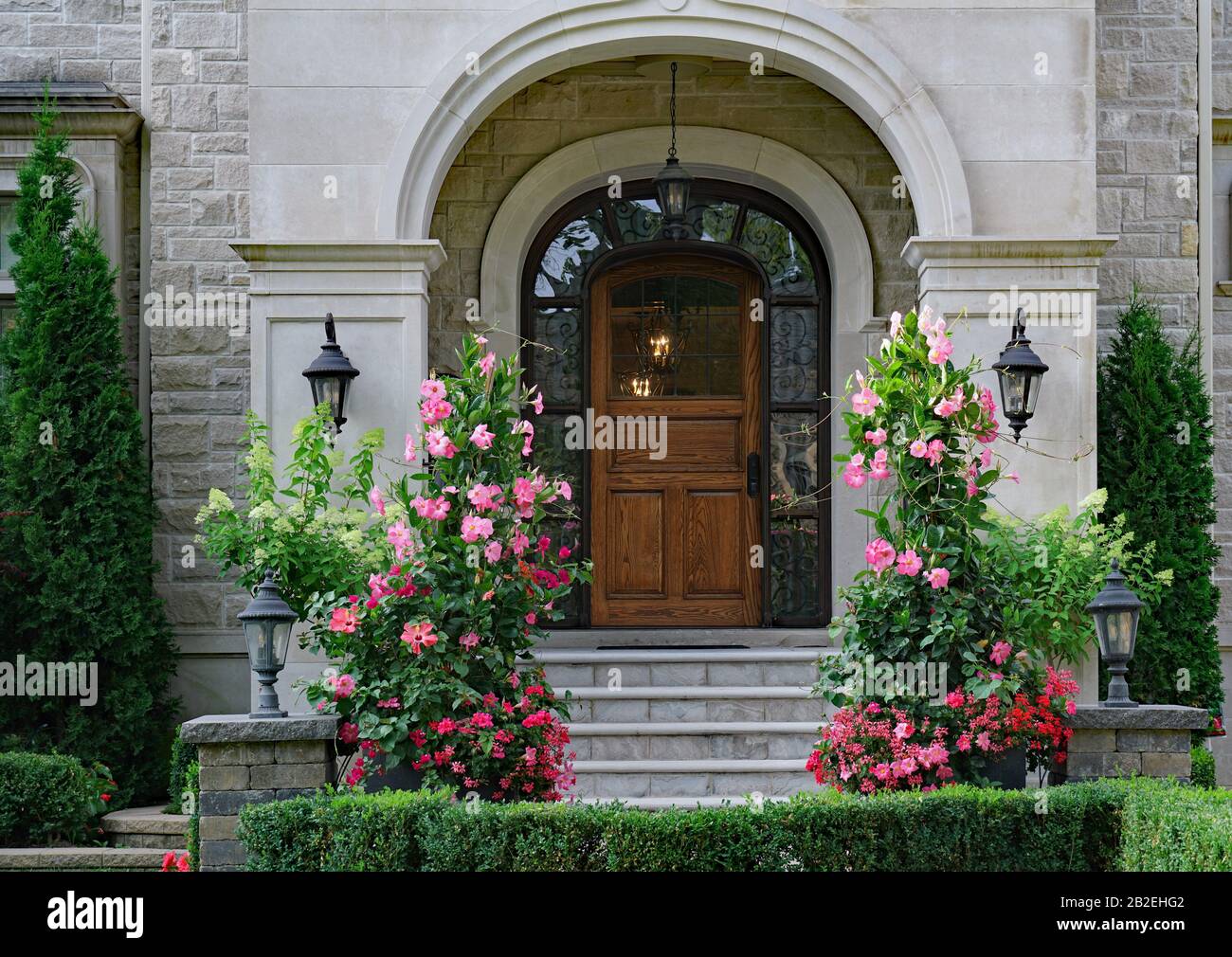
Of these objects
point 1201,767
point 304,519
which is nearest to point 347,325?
point 304,519

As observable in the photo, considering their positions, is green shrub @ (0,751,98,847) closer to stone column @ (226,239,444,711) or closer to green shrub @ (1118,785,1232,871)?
stone column @ (226,239,444,711)

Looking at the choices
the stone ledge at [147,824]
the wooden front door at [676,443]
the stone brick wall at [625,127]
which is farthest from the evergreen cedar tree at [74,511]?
the wooden front door at [676,443]

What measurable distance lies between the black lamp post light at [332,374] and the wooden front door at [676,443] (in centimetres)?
228

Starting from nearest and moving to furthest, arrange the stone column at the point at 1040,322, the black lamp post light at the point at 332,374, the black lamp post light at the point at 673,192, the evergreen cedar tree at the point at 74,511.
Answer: the black lamp post light at the point at 332,374 → the stone column at the point at 1040,322 → the evergreen cedar tree at the point at 74,511 → the black lamp post light at the point at 673,192

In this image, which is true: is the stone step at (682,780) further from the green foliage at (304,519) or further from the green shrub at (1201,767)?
the green shrub at (1201,767)

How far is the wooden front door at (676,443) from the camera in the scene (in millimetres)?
8820

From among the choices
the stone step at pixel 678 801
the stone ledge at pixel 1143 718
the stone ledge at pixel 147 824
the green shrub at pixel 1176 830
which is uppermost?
the stone ledge at pixel 1143 718

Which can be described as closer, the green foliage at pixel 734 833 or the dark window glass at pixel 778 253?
the green foliage at pixel 734 833

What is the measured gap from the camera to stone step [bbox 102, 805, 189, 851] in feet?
23.3

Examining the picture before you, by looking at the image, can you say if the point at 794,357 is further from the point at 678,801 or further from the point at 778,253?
the point at 678,801

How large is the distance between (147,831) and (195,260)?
11.3 feet

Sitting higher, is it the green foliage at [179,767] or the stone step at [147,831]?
the green foliage at [179,767]
